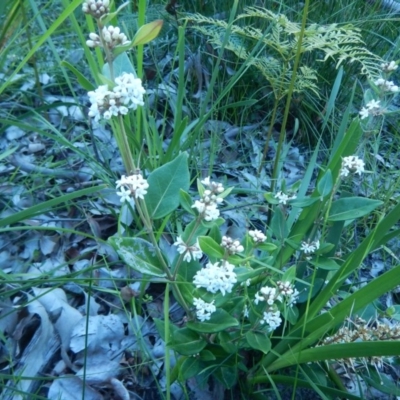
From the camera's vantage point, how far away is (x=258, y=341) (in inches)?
40.4

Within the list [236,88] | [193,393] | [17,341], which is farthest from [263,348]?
[236,88]

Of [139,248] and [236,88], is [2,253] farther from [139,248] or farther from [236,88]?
→ [236,88]

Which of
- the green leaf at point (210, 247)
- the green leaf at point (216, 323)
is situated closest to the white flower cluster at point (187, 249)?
the green leaf at point (210, 247)

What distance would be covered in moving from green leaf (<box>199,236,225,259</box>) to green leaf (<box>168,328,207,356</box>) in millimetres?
223

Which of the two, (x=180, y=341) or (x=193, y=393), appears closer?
(x=180, y=341)

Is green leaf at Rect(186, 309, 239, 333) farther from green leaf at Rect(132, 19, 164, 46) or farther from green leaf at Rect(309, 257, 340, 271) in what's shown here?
green leaf at Rect(132, 19, 164, 46)

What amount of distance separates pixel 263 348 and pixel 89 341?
1.70 ft

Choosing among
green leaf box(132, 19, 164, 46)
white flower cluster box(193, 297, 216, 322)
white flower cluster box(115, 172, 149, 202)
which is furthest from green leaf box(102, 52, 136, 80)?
white flower cluster box(193, 297, 216, 322)

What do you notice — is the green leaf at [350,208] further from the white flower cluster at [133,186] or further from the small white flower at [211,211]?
the white flower cluster at [133,186]

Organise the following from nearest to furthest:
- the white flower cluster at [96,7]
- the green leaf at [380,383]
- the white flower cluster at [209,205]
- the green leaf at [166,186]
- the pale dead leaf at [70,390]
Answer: the white flower cluster at [96,7] < the white flower cluster at [209,205] < the green leaf at [166,186] < the green leaf at [380,383] < the pale dead leaf at [70,390]

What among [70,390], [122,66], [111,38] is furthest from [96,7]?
[70,390]

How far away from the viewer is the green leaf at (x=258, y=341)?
1011 millimetres

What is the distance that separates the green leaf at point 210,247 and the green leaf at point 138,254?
0.12 meters

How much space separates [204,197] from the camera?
866mm
